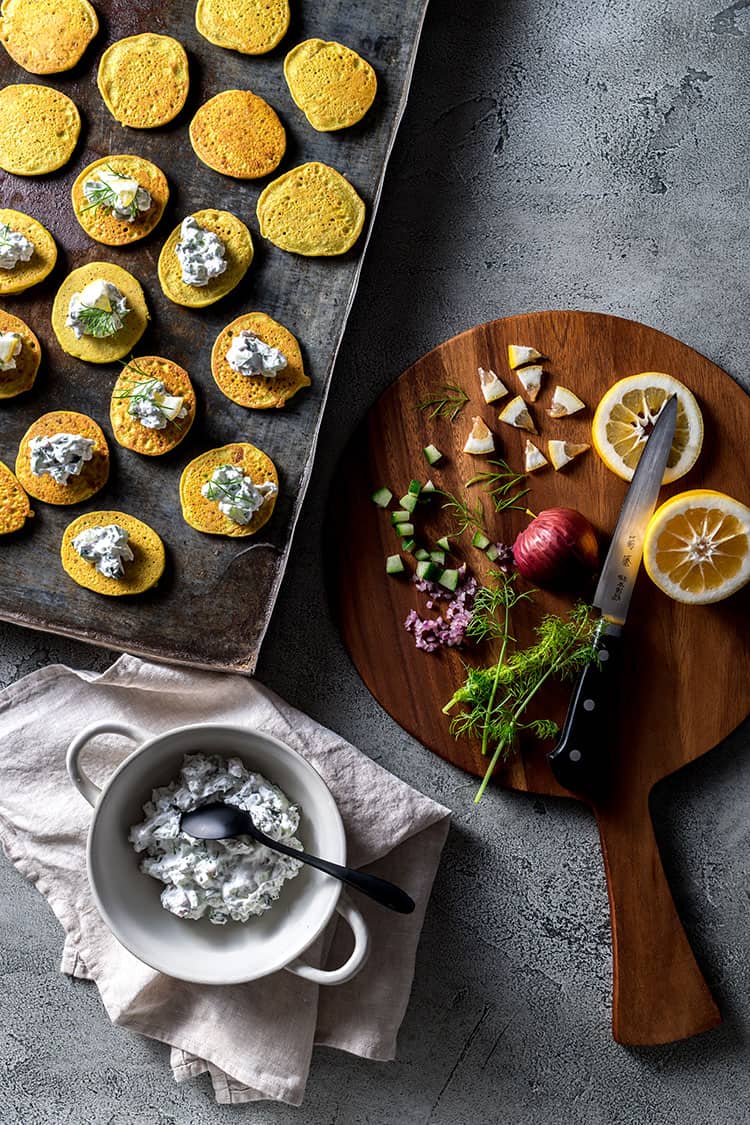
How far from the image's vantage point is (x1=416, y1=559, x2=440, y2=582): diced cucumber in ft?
8.00

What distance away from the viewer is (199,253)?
2357 millimetres

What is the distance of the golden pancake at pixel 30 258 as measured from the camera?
240 centimetres

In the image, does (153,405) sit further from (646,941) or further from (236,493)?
(646,941)

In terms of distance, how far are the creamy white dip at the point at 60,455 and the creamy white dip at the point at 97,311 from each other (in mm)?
280

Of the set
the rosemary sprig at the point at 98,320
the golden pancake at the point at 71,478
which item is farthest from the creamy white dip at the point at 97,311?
the golden pancake at the point at 71,478

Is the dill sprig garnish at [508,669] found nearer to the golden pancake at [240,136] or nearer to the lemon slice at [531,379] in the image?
the lemon slice at [531,379]

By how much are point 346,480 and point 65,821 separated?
115 cm

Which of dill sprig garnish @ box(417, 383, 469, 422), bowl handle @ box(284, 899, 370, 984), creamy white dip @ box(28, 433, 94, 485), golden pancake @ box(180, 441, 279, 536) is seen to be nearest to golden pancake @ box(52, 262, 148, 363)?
creamy white dip @ box(28, 433, 94, 485)

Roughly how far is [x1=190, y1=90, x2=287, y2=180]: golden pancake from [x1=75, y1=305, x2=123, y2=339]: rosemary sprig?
0.48 meters

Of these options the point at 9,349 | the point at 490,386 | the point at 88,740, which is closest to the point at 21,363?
the point at 9,349

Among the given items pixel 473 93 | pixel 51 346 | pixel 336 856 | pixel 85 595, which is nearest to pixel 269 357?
pixel 51 346

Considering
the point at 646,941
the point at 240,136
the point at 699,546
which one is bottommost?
the point at 646,941

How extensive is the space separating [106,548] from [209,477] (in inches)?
12.4

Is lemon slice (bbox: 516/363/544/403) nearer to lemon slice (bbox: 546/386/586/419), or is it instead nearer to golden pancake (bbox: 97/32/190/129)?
lemon slice (bbox: 546/386/586/419)
